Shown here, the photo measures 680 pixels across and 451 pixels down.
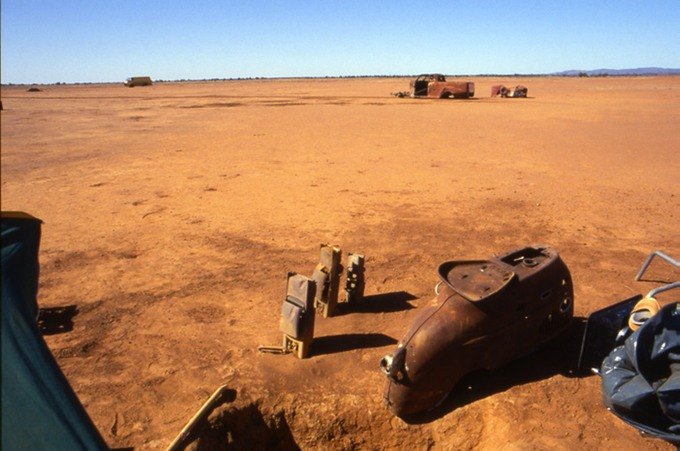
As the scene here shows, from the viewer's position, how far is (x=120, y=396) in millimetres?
4184

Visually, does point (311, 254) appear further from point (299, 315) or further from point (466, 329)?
point (466, 329)

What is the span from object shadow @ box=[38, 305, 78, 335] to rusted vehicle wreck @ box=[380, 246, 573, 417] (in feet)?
11.1

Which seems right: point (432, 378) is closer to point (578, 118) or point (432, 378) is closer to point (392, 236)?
point (392, 236)

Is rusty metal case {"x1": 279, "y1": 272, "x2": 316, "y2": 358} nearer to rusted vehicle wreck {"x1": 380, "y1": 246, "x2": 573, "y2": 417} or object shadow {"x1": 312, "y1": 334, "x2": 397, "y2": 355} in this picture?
object shadow {"x1": 312, "y1": 334, "x2": 397, "y2": 355}

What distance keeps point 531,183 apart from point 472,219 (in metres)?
3.21

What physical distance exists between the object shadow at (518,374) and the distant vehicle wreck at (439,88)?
31.9 meters

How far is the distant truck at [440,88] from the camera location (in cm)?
3459

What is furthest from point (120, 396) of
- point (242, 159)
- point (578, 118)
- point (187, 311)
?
point (578, 118)

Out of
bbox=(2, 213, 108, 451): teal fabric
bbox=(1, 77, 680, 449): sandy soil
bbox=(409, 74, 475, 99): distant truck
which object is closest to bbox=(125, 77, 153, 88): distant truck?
bbox=(409, 74, 475, 99): distant truck

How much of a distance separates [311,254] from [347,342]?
2.23 metres

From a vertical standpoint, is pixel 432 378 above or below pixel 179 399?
above

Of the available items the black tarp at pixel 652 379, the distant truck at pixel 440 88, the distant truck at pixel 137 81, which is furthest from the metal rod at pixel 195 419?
the distant truck at pixel 137 81

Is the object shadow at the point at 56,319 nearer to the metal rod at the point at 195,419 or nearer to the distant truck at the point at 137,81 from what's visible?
the metal rod at the point at 195,419

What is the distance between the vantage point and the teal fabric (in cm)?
243
